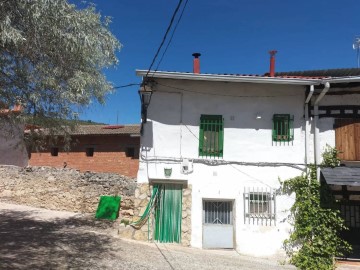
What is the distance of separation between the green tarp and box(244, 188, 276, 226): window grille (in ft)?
18.2

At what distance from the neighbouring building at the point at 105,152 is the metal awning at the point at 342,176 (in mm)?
13767

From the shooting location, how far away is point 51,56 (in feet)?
26.0

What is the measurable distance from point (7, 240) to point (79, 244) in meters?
1.97

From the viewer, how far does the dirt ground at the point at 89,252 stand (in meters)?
7.89

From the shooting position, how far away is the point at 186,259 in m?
9.27

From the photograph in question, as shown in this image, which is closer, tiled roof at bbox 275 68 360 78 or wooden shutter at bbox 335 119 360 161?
wooden shutter at bbox 335 119 360 161

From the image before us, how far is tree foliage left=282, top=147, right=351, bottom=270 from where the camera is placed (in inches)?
399

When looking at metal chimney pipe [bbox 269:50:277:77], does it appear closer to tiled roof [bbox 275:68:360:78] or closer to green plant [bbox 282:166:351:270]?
tiled roof [bbox 275:68:360:78]

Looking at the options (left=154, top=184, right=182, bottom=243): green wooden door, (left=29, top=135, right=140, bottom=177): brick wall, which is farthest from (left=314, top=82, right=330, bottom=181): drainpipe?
(left=29, top=135, right=140, bottom=177): brick wall

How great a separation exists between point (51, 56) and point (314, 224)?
868 centimetres

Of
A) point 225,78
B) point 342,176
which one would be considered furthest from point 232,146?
point 342,176

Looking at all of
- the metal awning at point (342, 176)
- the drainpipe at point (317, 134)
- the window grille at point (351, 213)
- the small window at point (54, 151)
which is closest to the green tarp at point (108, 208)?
the drainpipe at point (317, 134)

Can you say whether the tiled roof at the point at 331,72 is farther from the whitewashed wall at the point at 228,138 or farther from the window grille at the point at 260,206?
the window grille at the point at 260,206

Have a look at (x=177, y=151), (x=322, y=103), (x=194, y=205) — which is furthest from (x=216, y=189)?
(x=322, y=103)
